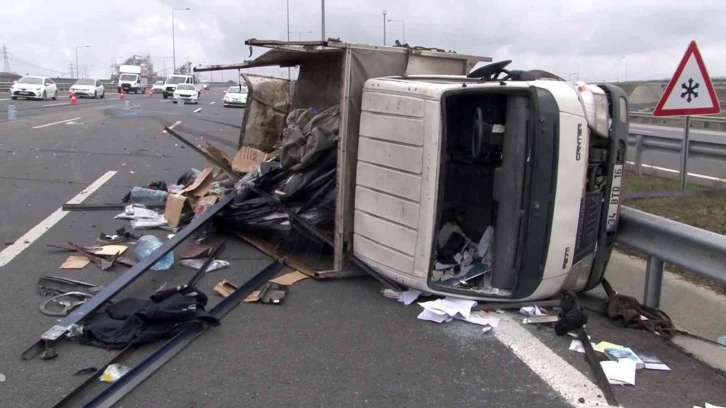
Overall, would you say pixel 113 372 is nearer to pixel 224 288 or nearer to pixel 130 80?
pixel 224 288

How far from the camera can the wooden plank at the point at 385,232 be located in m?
4.53

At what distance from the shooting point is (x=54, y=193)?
8.48 m

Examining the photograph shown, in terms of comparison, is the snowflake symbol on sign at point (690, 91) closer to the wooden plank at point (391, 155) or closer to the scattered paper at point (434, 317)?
the wooden plank at point (391, 155)

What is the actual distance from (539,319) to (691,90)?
421cm

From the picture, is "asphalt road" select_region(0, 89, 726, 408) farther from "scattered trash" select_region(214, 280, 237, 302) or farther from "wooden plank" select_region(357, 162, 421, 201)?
"wooden plank" select_region(357, 162, 421, 201)

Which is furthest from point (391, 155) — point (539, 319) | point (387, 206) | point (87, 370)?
point (87, 370)

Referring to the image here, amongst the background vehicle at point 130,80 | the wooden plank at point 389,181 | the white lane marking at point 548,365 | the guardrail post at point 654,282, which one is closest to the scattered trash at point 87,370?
the wooden plank at point 389,181

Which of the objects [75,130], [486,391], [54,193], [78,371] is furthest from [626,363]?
[75,130]

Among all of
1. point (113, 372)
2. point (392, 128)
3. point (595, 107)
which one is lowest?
point (113, 372)

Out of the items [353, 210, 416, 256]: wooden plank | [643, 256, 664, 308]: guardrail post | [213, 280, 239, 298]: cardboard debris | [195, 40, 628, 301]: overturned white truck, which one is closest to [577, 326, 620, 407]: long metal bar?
[195, 40, 628, 301]: overturned white truck

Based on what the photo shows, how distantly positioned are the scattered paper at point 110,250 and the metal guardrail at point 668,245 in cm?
434

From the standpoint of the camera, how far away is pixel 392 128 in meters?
4.61

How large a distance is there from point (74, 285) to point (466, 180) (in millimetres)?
3258

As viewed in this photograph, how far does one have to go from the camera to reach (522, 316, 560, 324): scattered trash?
4.25 m
